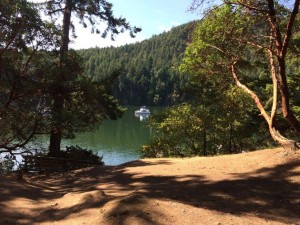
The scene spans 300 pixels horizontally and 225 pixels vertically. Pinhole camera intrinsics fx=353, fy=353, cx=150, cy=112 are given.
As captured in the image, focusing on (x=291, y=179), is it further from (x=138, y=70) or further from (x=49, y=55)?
(x=138, y=70)

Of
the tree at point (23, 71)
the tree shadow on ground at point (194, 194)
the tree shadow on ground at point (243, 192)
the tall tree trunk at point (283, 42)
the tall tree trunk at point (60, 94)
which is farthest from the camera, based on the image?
the tall tree trunk at point (60, 94)

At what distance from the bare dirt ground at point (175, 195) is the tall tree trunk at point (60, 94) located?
12.6 ft

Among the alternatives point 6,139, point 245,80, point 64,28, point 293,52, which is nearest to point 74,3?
point 64,28

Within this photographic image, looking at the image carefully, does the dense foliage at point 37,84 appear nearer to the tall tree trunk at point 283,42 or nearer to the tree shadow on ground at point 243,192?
the tree shadow on ground at point 243,192

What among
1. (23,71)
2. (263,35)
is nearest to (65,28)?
(23,71)

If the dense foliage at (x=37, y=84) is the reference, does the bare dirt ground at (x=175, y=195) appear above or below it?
below

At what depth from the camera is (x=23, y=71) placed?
56.3 ft

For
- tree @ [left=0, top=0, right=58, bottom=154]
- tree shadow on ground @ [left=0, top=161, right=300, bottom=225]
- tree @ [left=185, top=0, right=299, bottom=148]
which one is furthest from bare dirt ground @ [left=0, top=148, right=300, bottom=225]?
tree @ [left=0, top=0, right=58, bottom=154]

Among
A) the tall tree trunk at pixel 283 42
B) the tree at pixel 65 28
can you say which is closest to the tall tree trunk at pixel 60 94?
the tree at pixel 65 28

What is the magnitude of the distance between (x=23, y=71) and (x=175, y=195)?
38.3 feet

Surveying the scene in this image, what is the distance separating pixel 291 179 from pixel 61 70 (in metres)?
11.8

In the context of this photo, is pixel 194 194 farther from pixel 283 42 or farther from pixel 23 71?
→ pixel 23 71

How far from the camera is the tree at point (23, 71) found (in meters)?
15.5

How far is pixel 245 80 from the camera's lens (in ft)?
67.0
